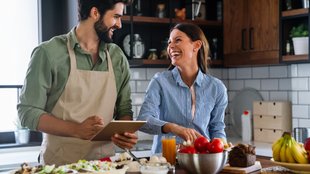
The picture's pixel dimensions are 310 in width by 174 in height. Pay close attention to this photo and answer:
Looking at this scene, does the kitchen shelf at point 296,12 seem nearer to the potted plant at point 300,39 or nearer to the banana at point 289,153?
the potted plant at point 300,39

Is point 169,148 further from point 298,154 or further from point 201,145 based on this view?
point 298,154

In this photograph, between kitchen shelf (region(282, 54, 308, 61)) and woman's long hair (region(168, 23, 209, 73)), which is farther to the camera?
kitchen shelf (region(282, 54, 308, 61))

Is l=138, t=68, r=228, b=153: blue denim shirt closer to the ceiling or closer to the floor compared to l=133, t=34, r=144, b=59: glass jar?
closer to the floor

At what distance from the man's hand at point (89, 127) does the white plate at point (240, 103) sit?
2.96 m

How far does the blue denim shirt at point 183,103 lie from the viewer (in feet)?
9.65

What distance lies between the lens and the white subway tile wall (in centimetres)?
442

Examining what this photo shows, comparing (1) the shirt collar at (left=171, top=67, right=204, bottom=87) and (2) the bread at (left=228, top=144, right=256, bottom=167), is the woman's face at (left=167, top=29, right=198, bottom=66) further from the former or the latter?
(2) the bread at (left=228, top=144, right=256, bottom=167)

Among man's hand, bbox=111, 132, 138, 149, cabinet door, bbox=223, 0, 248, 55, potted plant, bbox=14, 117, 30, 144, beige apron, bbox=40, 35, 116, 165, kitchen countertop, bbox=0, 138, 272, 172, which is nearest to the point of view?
man's hand, bbox=111, 132, 138, 149

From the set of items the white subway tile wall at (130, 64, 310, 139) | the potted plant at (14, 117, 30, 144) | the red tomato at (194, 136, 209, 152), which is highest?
the white subway tile wall at (130, 64, 310, 139)

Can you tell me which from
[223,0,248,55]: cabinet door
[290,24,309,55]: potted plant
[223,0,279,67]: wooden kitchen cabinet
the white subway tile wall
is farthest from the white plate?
[290,24,309,55]: potted plant

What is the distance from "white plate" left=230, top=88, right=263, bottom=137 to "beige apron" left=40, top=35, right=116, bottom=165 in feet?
8.88

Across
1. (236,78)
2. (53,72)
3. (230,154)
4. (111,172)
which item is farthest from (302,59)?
(111,172)

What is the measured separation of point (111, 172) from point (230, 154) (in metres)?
0.67

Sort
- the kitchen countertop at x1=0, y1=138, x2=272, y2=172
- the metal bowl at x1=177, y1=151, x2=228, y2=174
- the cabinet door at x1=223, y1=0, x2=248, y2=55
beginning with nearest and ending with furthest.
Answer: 1. the metal bowl at x1=177, y1=151, x2=228, y2=174
2. the kitchen countertop at x1=0, y1=138, x2=272, y2=172
3. the cabinet door at x1=223, y1=0, x2=248, y2=55
